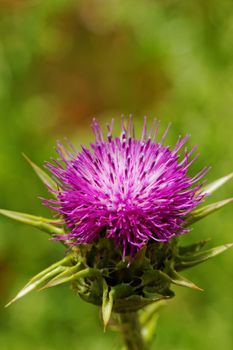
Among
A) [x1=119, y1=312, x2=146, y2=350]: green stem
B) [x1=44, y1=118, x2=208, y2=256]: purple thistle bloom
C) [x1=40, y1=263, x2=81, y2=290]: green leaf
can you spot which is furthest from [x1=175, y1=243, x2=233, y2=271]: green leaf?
[x1=40, y1=263, x2=81, y2=290]: green leaf

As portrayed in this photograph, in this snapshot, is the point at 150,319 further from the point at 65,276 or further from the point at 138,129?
the point at 138,129

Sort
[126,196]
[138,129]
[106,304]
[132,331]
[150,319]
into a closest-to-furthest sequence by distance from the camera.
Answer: [106,304], [126,196], [132,331], [150,319], [138,129]

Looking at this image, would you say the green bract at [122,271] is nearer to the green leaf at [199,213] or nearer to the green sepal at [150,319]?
the green leaf at [199,213]

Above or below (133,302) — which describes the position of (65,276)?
above

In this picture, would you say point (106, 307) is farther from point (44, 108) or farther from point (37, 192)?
point (44, 108)

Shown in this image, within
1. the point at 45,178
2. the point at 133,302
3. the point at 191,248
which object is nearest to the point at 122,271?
the point at 133,302

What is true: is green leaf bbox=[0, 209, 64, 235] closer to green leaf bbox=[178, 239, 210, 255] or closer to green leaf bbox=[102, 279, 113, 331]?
green leaf bbox=[102, 279, 113, 331]
